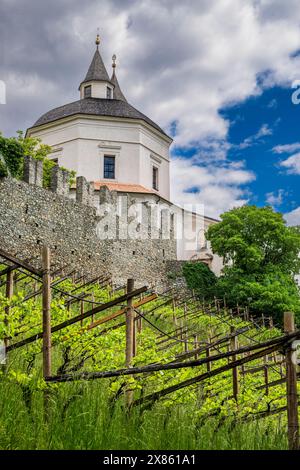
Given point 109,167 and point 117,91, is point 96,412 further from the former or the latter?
point 117,91

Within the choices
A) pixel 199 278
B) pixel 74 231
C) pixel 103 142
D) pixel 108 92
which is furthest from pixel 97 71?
pixel 74 231

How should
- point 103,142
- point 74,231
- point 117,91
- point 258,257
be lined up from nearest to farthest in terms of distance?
point 74,231 < point 258,257 < point 103,142 < point 117,91

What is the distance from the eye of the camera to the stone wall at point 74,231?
18.9 meters

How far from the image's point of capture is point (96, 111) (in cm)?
3506

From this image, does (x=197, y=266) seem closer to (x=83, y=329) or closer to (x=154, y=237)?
(x=154, y=237)

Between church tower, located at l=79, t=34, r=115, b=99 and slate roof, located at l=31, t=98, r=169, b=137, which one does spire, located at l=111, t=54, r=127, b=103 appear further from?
slate roof, located at l=31, t=98, r=169, b=137

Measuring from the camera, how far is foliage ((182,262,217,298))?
2755cm

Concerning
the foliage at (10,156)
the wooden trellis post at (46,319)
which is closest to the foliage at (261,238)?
the foliage at (10,156)

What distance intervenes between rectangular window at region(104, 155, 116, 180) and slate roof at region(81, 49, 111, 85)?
920cm

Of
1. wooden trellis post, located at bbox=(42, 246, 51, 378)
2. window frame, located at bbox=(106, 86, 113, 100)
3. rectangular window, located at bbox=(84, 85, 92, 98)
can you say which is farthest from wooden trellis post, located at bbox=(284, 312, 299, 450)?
window frame, located at bbox=(106, 86, 113, 100)

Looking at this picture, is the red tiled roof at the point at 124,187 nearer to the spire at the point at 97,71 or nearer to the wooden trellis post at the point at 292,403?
the spire at the point at 97,71

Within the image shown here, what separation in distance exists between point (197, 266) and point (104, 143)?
436 inches

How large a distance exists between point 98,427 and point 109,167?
3134cm
